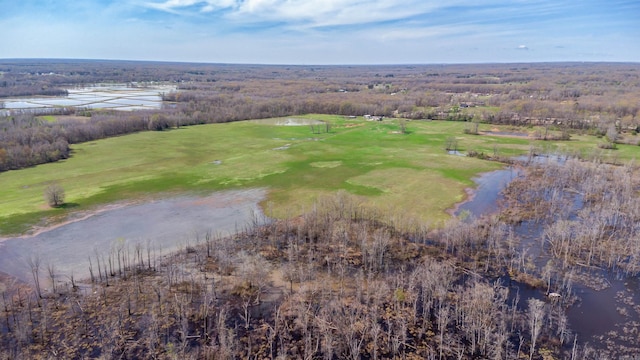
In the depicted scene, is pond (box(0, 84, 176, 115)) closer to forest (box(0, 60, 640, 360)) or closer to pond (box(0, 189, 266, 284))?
pond (box(0, 189, 266, 284))

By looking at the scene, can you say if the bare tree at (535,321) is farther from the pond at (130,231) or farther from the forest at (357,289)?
the pond at (130,231)

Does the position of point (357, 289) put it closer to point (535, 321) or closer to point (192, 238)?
point (535, 321)

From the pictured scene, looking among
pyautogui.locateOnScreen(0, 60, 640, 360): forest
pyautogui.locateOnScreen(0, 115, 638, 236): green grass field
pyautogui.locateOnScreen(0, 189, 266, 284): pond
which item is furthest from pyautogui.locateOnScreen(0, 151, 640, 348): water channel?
pyautogui.locateOnScreen(0, 115, 638, 236): green grass field

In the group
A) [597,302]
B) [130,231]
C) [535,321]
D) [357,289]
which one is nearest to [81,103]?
[130,231]

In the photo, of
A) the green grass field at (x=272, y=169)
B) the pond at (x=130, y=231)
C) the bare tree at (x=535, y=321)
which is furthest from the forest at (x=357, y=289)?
the green grass field at (x=272, y=169)

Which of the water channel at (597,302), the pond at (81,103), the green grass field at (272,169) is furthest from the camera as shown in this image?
the pond at (81,103)
